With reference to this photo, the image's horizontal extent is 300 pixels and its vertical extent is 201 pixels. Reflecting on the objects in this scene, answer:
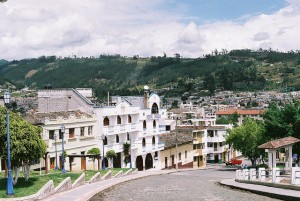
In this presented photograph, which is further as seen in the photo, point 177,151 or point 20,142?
point 177,151

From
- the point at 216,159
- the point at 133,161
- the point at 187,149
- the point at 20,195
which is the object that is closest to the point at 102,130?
the point at 133,161

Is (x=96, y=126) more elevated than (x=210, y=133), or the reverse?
(x=96, y=126)

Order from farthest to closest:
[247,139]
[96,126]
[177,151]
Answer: [177,151] < [247,139] < [96,126]

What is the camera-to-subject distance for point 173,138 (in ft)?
274

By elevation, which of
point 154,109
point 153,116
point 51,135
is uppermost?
point 154,109

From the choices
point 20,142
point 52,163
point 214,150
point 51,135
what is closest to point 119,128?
point 51,135

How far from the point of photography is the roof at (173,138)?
80537 millimetres

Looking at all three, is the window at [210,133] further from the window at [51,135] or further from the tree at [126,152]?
the window at [51,135]

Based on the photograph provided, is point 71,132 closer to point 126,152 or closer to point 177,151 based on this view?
point 126,152

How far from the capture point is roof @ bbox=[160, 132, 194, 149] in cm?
8054

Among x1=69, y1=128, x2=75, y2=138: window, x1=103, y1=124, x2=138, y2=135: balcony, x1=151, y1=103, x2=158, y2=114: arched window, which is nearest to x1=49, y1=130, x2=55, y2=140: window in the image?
x1=69, y1=128, x2=75, y2=138: window

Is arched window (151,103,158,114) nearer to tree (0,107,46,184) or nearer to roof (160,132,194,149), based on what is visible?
roof (160,132,194,149)

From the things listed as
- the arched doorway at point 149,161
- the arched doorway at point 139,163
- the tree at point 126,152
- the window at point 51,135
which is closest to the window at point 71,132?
the window at point 51,135

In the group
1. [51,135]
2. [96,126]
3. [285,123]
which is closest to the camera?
[51,135]
